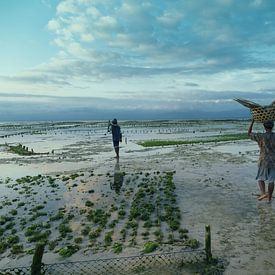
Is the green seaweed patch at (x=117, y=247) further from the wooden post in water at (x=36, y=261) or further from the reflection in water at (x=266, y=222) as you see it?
the reflection in water at (x=266, y=222)

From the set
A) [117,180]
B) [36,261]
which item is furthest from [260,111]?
[117,180]

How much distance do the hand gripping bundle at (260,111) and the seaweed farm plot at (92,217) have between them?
157 inches

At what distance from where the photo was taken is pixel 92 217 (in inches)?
452

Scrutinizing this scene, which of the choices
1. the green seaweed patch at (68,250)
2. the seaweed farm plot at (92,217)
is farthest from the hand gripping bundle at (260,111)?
the green seaweed patch at (68,250)

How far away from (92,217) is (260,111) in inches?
248

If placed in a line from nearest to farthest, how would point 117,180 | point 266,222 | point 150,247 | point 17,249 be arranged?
point 150,247
point 17,249
point 266,222
point 117,180

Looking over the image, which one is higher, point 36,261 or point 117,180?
point 36,261

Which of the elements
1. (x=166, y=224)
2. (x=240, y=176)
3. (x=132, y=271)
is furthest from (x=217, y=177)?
(x=132, y=271)

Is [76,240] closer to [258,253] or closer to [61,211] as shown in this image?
[61,211]

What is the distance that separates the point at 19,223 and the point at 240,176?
11174 mm

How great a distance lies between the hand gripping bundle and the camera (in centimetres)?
1032

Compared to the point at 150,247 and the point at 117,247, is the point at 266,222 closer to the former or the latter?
the point at 150,247

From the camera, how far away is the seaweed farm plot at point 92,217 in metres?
9.24

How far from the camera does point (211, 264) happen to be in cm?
771
